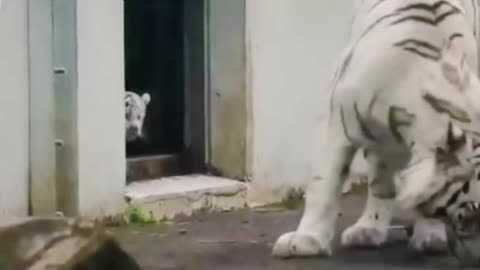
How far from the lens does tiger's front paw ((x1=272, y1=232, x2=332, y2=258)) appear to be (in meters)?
2.11

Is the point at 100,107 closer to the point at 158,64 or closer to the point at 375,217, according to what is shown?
the point at 158,64

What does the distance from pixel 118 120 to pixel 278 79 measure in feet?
2.17

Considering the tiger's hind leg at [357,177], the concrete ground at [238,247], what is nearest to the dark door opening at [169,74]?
the concrete ground at [238,247]

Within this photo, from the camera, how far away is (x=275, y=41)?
129 inches

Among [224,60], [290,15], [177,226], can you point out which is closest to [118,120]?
[177,226]

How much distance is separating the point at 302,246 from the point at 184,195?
88 centimetres

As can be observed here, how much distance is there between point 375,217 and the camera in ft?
7.82

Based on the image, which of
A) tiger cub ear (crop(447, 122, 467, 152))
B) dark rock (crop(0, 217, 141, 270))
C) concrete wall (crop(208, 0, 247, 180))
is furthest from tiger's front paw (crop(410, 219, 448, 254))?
concrete wall (crop(208, 0, 247, 180))

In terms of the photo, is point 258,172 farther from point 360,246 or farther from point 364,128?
point 364,128

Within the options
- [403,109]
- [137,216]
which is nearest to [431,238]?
[403,109]

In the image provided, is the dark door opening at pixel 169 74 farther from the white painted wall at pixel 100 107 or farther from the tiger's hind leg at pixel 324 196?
the tiger's hind leg at pixel 324 196

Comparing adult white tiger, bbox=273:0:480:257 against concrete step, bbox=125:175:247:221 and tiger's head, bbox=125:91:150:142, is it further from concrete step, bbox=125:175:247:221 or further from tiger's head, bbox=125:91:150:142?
tiger's head, bbox=125:91:150:142

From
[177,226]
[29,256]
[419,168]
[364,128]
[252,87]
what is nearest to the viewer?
[29,256]

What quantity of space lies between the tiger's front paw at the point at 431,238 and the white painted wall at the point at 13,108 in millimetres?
962
